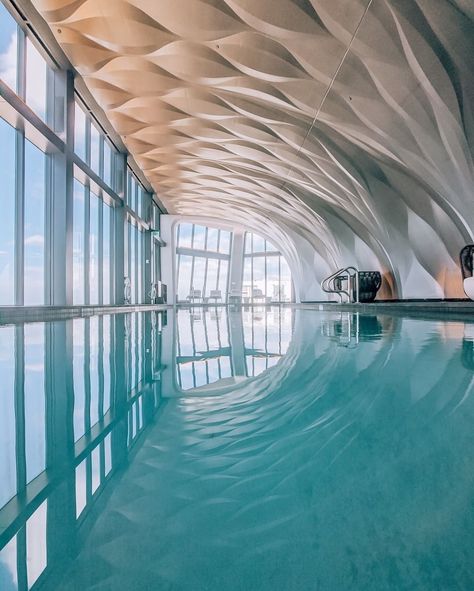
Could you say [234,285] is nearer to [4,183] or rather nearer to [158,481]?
[4,183]

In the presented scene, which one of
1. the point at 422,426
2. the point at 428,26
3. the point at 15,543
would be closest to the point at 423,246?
the point at 428,26

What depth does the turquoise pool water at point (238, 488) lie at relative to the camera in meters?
0.59

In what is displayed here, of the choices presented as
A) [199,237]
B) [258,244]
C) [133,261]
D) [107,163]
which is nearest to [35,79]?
[107,163]

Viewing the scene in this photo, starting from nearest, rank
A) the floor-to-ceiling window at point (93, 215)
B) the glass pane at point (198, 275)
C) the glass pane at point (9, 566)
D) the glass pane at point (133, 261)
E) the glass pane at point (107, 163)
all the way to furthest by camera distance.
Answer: the glass pane at point (9, 566)
the floor-to-ceiling window at point (93, 215)
the glass pane at point (107, 163)
the glass pane at point (133, 261)
the glass pane at point (198, 275)

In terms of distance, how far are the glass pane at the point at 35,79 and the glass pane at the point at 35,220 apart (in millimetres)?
1112

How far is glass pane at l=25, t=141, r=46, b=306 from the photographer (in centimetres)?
1114

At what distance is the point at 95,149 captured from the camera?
16750 millimetres

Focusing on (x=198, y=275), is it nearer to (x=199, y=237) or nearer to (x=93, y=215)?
(x=199, y=237)

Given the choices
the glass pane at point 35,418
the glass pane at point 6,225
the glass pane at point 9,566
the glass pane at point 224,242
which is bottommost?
the glass pane at point 35,418

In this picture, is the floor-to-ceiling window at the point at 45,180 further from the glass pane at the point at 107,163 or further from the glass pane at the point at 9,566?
the glass pane at the point at 9,566

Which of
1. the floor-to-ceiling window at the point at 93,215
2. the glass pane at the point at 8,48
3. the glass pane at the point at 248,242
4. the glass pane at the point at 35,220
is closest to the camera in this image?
the glass pane at the point at 8,48

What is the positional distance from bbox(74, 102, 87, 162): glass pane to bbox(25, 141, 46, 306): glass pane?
7.95ft

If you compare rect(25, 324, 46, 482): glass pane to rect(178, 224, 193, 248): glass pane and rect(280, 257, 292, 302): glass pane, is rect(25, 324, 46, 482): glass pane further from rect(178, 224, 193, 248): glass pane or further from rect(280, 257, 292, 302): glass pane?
rect(280, 257, 292, 302): glass pane

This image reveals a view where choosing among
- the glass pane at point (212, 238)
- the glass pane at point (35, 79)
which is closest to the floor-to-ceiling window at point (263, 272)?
the glass pane at point (212, 238)
